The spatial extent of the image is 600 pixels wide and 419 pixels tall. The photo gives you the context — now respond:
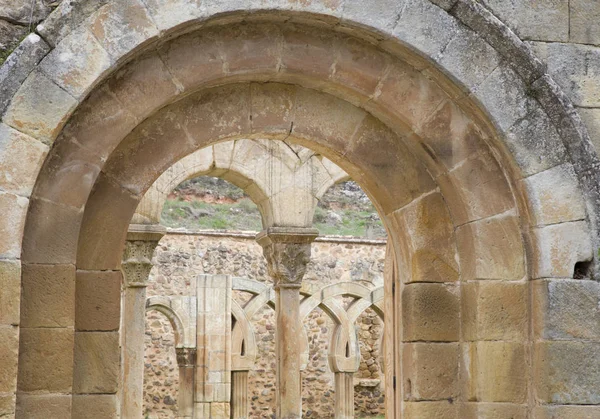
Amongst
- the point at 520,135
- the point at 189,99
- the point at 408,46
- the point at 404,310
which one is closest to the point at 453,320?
the point at 404,310

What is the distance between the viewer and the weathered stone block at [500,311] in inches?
206

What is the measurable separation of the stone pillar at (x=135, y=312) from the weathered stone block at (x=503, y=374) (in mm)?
5219

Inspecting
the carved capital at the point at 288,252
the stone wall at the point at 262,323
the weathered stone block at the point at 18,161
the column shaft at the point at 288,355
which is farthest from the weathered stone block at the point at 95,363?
the stone wall at the point at 262,323

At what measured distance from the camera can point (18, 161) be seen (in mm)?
4398

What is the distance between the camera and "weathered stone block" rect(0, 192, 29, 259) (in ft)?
14.2

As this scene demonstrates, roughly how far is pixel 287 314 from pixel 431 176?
465 cm

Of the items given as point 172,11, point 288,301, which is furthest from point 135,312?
point 172,11

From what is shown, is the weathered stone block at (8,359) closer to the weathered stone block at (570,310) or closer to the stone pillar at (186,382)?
the weathered stone block at (570,310)

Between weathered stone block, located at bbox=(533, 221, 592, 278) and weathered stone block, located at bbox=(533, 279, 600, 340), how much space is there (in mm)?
61

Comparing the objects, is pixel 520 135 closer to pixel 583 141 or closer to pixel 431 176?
pixel 583 141

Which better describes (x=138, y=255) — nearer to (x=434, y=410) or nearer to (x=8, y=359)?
(x=434, y=410)

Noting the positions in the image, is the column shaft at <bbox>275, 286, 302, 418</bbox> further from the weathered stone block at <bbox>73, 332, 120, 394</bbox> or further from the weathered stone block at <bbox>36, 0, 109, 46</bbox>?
the weathered stone block at <bbox>36, 0, 109, 46</bbox>

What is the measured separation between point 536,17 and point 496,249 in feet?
4.34

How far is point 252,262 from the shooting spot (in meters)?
18.3
